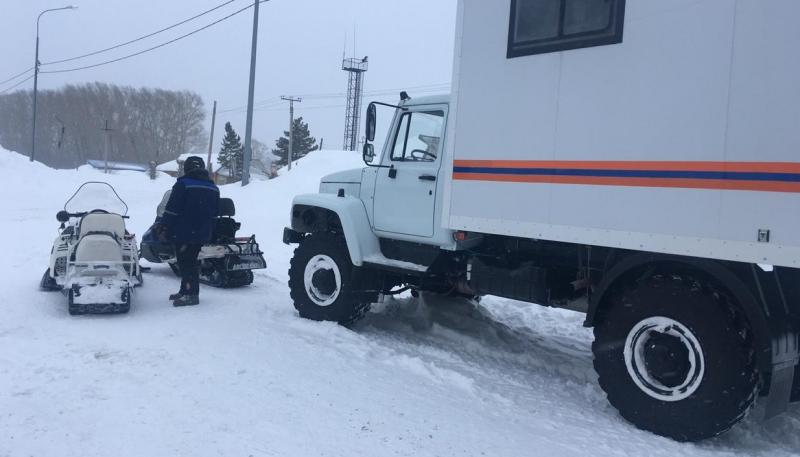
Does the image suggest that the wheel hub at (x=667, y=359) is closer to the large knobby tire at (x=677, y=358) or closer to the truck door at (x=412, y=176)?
the large knobby tire at (x=677, y=358)

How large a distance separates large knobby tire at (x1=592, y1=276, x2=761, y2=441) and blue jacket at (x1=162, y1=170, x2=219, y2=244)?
16.0 ft

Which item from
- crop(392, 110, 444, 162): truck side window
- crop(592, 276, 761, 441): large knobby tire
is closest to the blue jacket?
crop(392, 110, 444, 162): truck side window

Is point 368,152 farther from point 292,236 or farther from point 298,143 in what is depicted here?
point 298,143

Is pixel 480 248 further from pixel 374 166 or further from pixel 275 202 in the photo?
pixel 275 202

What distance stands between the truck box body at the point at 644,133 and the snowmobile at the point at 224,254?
4219 millimetres

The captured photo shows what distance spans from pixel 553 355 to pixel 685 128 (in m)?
3.07

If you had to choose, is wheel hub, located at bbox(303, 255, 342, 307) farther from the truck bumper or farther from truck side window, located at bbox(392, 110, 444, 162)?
truck side window, located at bbox(392, 110, 444, 162)

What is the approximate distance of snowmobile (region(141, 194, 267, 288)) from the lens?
8.73m

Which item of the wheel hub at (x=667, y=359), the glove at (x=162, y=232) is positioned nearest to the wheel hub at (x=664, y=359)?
the wheel hub at (x=667, y=359)

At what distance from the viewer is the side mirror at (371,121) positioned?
6.39m

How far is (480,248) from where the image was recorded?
5.99 meters

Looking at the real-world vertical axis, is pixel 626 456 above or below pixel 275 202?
below

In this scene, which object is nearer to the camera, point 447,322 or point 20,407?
point 20,407

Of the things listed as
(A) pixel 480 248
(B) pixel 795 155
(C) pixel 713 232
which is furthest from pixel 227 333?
(B) pixel 795 155
